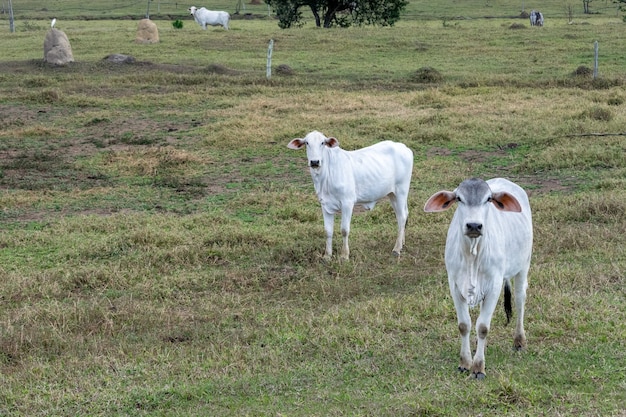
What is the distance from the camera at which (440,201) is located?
5555 mm

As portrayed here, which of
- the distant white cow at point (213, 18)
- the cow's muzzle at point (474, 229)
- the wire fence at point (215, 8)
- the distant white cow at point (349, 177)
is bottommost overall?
the distant white cow at point (349, 177)

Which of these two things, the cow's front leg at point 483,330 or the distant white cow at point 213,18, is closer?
the cow's front leg at point 483,330

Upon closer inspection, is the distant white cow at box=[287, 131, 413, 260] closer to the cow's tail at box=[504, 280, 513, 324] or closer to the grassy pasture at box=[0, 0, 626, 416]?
the grassy pasture at box=[0, 0, 626, 416]

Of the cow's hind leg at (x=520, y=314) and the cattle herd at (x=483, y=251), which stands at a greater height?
the cattle herd at (x=483, y=251)

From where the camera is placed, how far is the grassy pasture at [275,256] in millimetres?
5387

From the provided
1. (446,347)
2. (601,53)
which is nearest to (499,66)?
(601,53)

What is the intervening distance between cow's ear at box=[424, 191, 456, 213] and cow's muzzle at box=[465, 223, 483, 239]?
353mm

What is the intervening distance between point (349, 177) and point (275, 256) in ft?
3.90

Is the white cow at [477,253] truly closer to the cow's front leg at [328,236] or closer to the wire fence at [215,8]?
the cow's front leg at [328,236]

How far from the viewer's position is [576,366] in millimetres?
5430

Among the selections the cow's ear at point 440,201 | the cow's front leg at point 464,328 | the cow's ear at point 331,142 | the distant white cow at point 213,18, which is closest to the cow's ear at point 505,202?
the cow's ear at point 440,201

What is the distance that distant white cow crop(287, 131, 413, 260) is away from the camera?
8.67 metres

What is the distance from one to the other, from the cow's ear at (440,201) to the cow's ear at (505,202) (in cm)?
27

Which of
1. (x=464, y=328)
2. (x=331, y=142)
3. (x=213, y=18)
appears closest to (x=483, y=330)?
(x=464, y=328)
